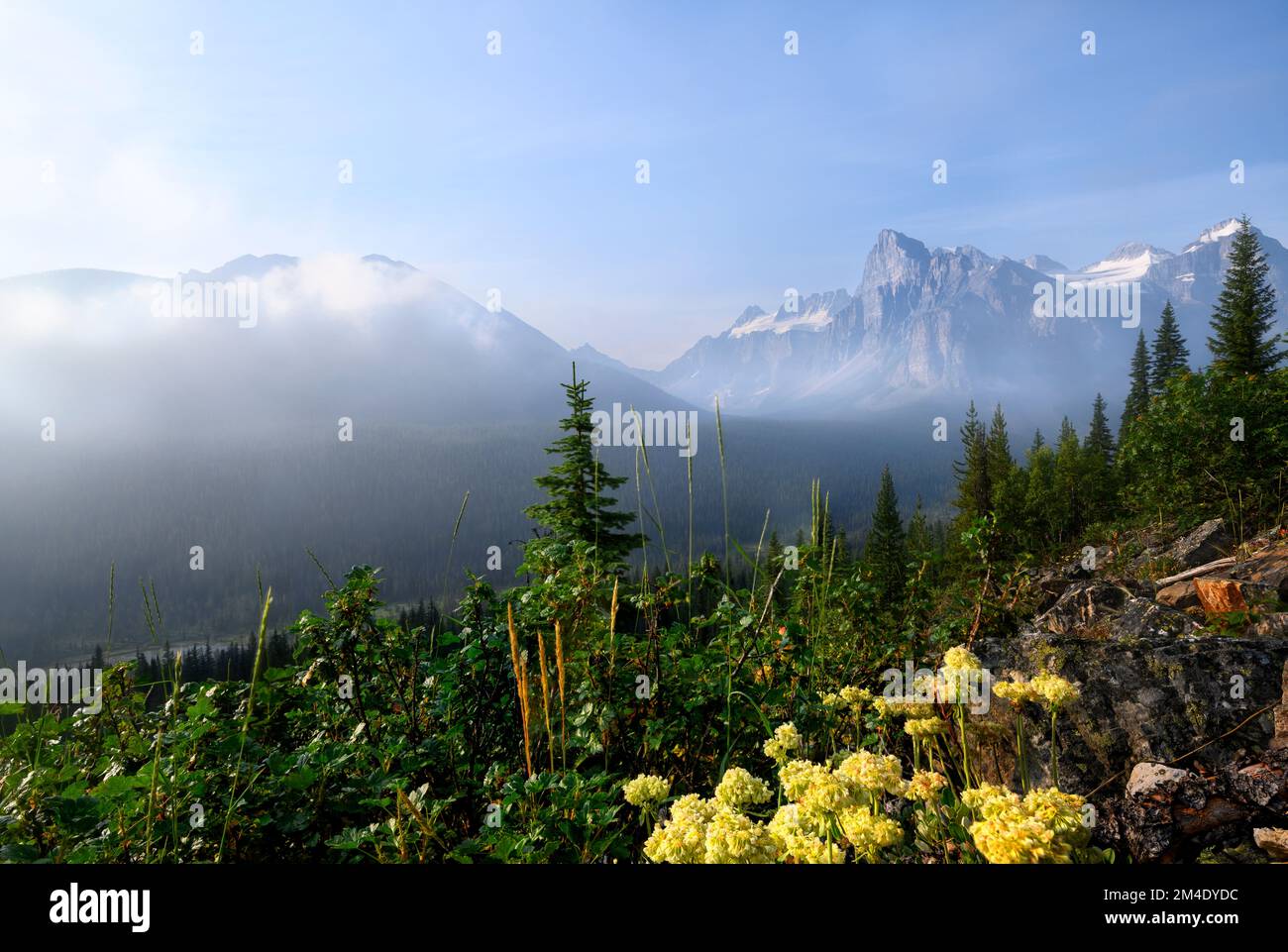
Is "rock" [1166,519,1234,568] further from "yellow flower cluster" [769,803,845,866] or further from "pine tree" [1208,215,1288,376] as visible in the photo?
"pine tree" [1208,215,1288,376]

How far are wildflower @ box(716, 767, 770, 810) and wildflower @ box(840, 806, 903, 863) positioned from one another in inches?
12.5

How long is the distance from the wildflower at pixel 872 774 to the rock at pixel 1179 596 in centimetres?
731

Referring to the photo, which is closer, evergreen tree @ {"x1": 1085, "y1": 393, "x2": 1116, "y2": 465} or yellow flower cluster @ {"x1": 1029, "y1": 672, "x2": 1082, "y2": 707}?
yellow flower cluster @ {"x1": 1029, "y1": 672, "x2": 1082, "y2": 707}

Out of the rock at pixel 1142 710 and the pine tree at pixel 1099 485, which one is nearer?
the rock at pixel 1142 710

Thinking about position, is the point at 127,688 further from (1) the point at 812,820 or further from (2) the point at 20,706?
(1) the point at 812,820

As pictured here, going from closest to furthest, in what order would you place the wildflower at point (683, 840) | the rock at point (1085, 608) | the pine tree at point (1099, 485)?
the wildflower at point (683, 840)
the rock at point (1085, 608)
the pine tree at point (1099, 485)

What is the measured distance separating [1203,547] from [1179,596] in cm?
640

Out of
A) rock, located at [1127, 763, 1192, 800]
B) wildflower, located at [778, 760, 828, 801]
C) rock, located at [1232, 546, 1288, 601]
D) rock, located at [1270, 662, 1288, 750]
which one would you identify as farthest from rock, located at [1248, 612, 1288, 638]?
wildflower, located at [778, 760, 828, 801]

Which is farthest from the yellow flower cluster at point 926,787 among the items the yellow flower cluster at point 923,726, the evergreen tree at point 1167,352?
the evergreen tree at point 1167,352

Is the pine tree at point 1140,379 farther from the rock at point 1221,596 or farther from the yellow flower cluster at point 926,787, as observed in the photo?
the yellow flower cluster at point 926,787

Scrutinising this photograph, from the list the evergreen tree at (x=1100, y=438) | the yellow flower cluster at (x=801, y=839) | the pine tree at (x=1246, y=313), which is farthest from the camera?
the evergreen tree at (x=1100, y=438)

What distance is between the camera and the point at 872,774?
1571 millimetres

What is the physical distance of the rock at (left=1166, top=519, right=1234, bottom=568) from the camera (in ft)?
37.4

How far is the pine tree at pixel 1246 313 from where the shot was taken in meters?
42.7
